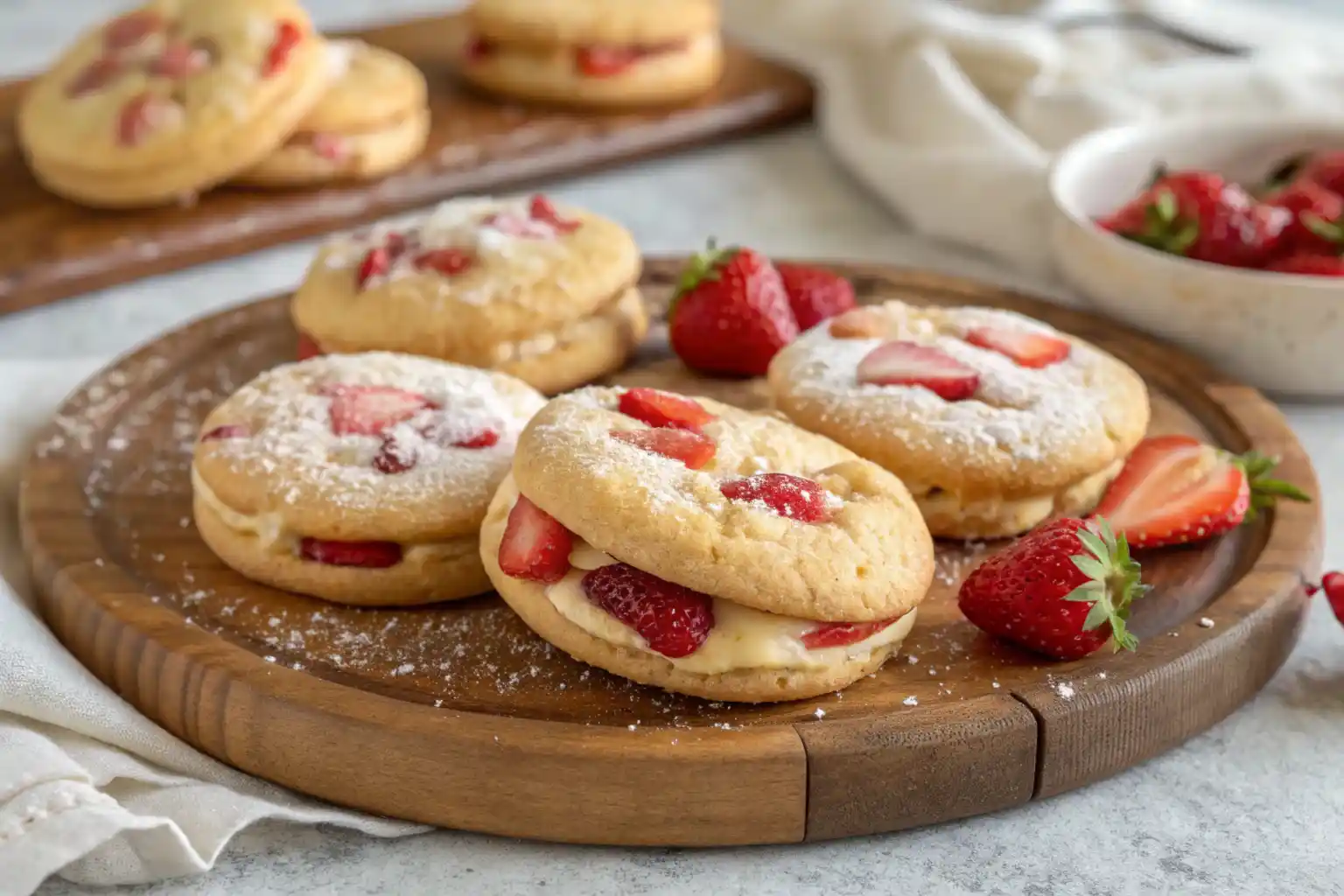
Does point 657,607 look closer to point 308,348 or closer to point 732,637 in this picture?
point 732,637

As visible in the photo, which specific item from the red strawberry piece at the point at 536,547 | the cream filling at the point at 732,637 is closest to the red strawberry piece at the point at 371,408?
the red strawberry piece at the point at 536,547

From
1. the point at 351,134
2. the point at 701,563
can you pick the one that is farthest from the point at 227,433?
the point at 351,134

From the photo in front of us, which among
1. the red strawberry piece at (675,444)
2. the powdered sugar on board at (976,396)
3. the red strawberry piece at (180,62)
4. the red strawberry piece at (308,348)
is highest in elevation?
the red strawberry piece at (675,444)

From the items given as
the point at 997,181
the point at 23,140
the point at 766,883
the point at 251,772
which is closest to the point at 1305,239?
the point at 997,181

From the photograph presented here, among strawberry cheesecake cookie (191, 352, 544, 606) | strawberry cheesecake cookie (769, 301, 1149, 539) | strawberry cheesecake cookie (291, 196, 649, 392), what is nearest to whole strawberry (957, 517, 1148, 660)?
strawberry cheesecake cookie (769, 301, 1149, 539)

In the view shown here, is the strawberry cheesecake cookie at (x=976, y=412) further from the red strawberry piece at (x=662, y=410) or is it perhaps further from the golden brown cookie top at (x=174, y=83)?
the golden brown cookie top at (x=174, y=83)

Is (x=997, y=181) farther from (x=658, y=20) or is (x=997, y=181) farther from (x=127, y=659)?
(x=127, y=659)

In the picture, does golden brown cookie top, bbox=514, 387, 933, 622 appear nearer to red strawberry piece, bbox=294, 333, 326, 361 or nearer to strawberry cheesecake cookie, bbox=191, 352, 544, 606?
strawberry cheesecake cookie, bbox=191, 352, 544, 606
